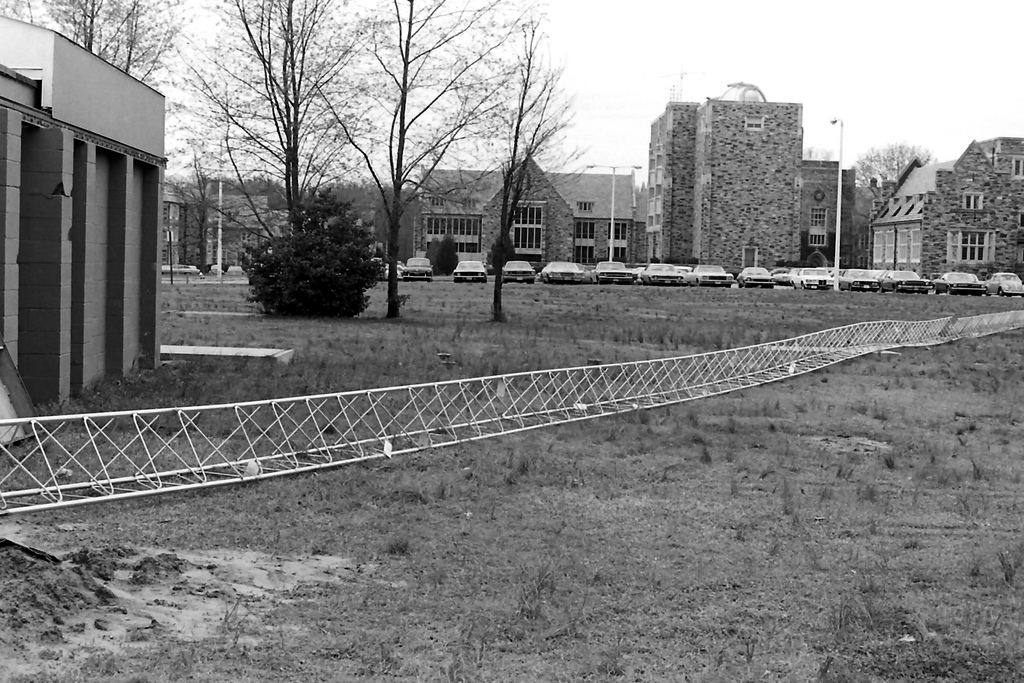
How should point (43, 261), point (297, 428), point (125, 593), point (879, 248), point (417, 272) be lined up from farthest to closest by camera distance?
1. point (879, 248)
2. point (417, 272)
3. point (43, 261)
4. point (297, 428)
5. point (125, 593)

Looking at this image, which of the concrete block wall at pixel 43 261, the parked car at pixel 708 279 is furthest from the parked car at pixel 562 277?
Answer: the concrete block wall at pixel 43 261

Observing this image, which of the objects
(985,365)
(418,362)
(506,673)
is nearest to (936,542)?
(506,673)

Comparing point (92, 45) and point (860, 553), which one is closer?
point (860, 553)

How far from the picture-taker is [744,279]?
60.9 meters

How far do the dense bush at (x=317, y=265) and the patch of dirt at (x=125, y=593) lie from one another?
2144cm

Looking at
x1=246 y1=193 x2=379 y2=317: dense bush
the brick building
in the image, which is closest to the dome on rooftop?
the brick building

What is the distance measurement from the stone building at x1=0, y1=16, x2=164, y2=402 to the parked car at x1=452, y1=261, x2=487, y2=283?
41.1 metres

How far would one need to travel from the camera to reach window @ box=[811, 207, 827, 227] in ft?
292

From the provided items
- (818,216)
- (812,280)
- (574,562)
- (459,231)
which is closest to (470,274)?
(812,280)

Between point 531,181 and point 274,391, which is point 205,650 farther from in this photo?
point 531,181

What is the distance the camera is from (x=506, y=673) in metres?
5.65

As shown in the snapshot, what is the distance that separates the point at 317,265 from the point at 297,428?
18.1m

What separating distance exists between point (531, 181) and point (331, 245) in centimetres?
527

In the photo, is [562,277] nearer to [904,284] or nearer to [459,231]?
[904,284]
